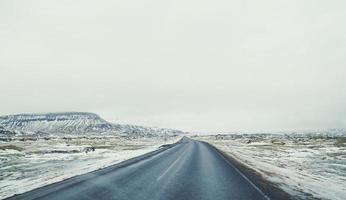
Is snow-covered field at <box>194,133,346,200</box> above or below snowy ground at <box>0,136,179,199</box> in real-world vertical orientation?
below

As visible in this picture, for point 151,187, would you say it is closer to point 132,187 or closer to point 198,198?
point 132,187

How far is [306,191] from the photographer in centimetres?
1193

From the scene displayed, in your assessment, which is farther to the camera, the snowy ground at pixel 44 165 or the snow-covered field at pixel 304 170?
the snowy ground at pixel 44 165

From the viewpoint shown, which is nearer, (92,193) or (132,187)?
(92,193)

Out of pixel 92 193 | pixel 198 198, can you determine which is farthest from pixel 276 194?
pixel 92 193

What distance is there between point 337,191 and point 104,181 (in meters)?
9.42


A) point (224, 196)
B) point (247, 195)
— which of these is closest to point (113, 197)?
point (224, 196)

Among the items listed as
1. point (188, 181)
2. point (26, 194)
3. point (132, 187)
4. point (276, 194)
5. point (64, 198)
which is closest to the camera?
point (64, 198)

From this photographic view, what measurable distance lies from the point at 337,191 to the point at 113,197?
890 cm

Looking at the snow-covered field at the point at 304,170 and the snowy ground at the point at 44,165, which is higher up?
the snowy ground at the point at 44,165

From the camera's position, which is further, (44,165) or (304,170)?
(44,165)

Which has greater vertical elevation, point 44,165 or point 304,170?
point 44,165

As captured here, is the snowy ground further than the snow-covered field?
Yes

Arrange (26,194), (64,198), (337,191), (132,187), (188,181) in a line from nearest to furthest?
(64,198) < (26,194) < (132,187) < (337,191) < (188,181)
